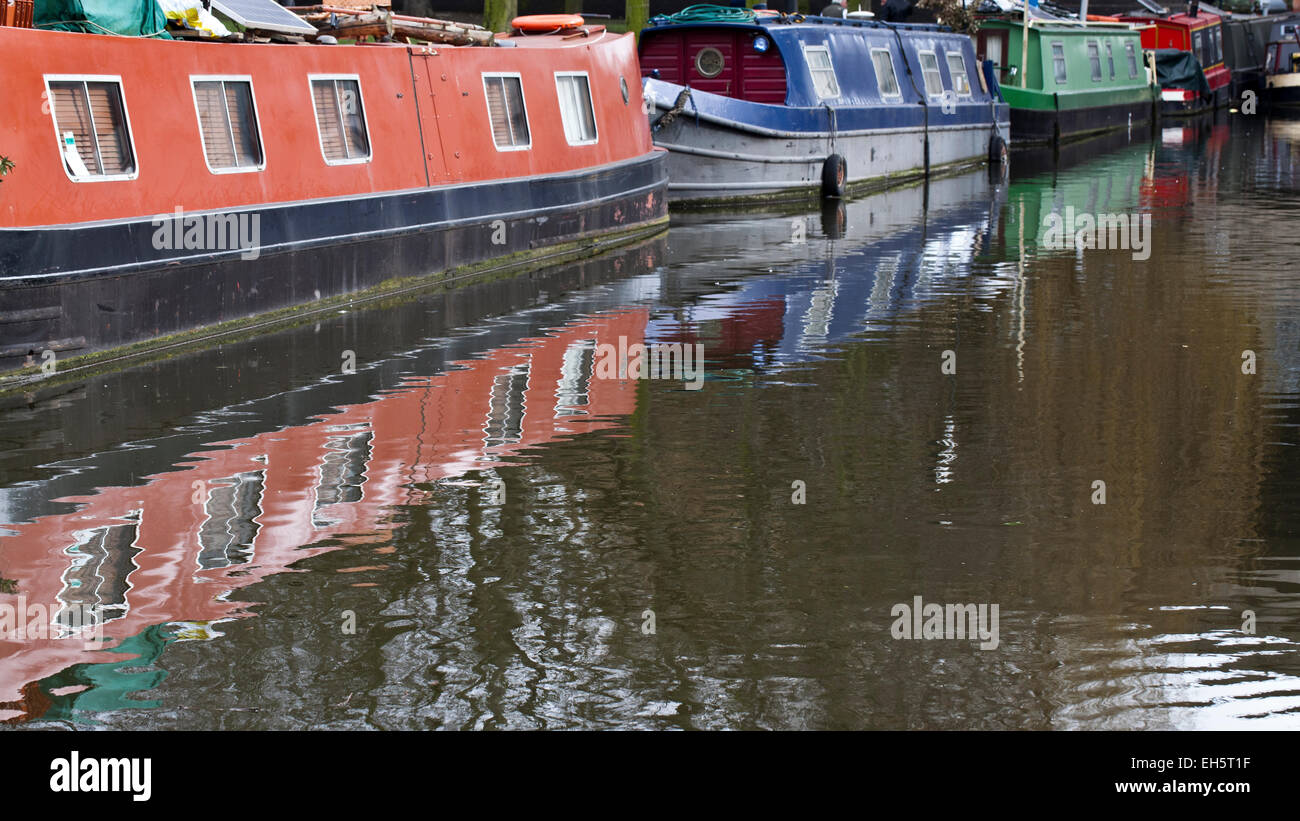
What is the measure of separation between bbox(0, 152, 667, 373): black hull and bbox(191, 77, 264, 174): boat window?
1.35 ft

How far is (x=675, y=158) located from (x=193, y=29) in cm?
1072

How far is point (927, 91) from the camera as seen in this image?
2844 cm

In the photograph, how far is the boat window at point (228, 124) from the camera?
468 inches

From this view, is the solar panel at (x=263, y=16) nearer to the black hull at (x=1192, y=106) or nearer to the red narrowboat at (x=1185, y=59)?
the black hull at (x=1192, y=106)

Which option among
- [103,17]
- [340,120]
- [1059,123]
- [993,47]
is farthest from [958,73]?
[103,17]

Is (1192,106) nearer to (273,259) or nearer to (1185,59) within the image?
(1185,59)

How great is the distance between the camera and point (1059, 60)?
36.7m

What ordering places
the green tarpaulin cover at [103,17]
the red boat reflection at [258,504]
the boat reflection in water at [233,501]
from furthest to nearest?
the green tarpaulin cover at [103,17], the red boat reflection at [258,504], the boat reflection in water at [233,501]

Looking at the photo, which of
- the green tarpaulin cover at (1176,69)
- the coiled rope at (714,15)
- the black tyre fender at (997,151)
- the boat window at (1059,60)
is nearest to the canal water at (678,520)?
the coiled rope at (714,15)

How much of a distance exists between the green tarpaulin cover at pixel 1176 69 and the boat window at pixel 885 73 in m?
22.4

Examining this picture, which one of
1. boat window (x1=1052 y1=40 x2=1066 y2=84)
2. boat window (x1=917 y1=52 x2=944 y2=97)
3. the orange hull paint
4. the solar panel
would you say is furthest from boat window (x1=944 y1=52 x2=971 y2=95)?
the solar panel

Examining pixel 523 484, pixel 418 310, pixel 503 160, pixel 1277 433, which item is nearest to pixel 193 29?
pixel 418 310

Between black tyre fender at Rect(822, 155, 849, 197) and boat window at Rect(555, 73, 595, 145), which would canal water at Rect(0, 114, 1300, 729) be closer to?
boat window at Rect(555, 73, 595, 145)

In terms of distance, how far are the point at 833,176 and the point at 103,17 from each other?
13860 millimetres
